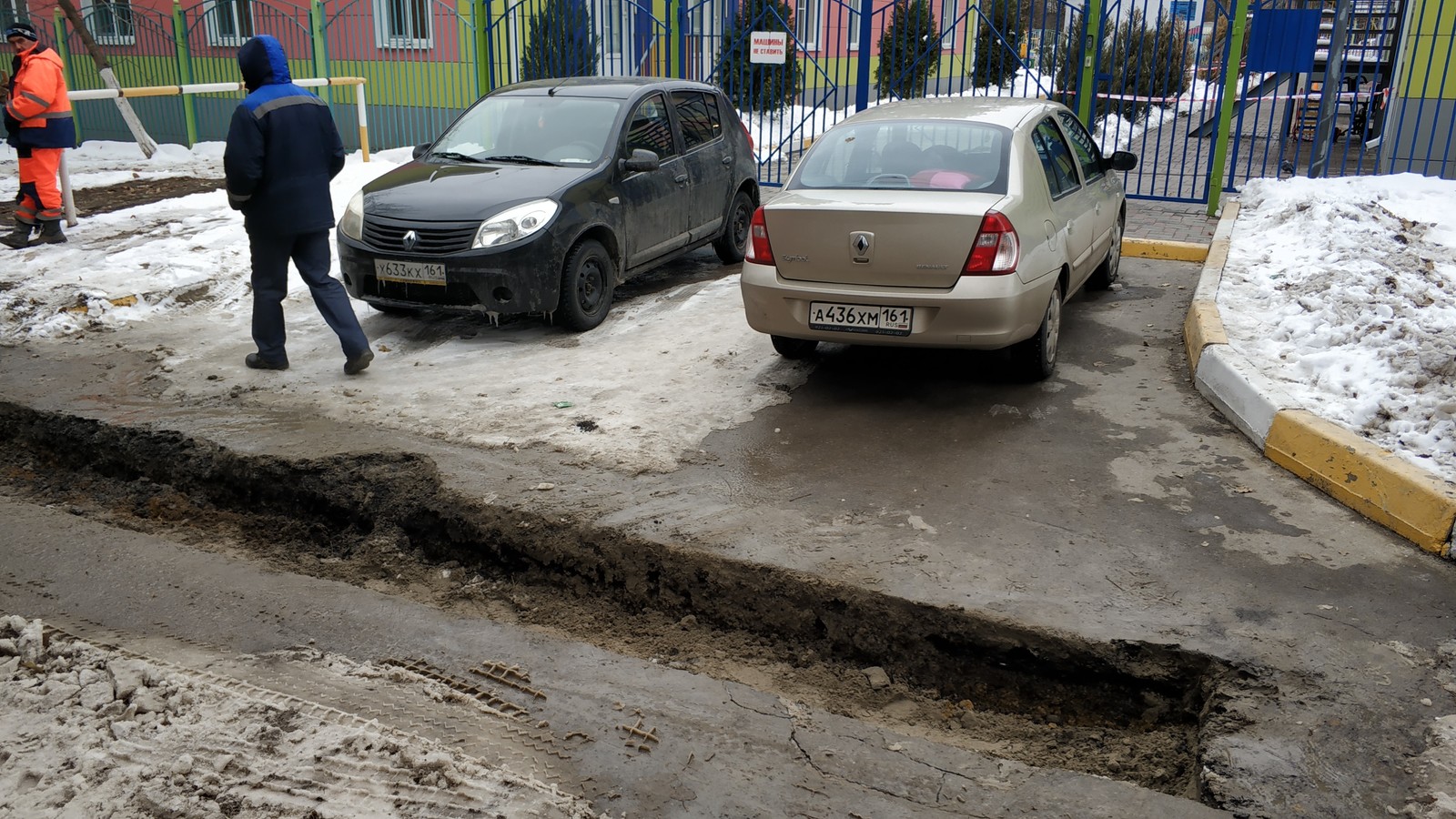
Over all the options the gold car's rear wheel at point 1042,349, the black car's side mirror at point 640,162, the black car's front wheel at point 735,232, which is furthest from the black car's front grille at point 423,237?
the gold car's rear wheel at point 1042,349

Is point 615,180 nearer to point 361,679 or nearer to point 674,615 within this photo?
point 674,615

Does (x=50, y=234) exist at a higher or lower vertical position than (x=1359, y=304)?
lower

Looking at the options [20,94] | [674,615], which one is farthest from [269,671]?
[20,94]

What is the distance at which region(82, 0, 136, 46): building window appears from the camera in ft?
62.2

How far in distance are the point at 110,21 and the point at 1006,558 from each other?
21.1 meters

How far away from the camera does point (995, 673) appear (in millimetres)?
3852

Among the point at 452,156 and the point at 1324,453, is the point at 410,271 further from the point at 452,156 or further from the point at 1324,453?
the point at 1324,453

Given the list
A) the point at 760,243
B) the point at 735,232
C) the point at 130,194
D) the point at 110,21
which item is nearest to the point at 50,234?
the point at 130,194

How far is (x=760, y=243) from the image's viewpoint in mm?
6066

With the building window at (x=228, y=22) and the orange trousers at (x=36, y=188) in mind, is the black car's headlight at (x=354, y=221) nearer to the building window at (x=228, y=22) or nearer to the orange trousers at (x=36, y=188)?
the orange trousers at (x=36, y=188)

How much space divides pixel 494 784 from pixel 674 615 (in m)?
1.35

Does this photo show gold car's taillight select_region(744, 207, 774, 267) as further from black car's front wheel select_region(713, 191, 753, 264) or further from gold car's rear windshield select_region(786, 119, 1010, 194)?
black car's front wheel select_region(713, 191, 753, 264)

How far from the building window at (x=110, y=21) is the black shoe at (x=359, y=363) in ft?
50.9

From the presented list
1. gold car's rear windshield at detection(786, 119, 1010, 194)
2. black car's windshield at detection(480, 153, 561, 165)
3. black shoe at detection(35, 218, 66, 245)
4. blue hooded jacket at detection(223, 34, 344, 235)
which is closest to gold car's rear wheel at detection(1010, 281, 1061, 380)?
gold car's rear windshield at detection(786, 119, 1010, 194)
